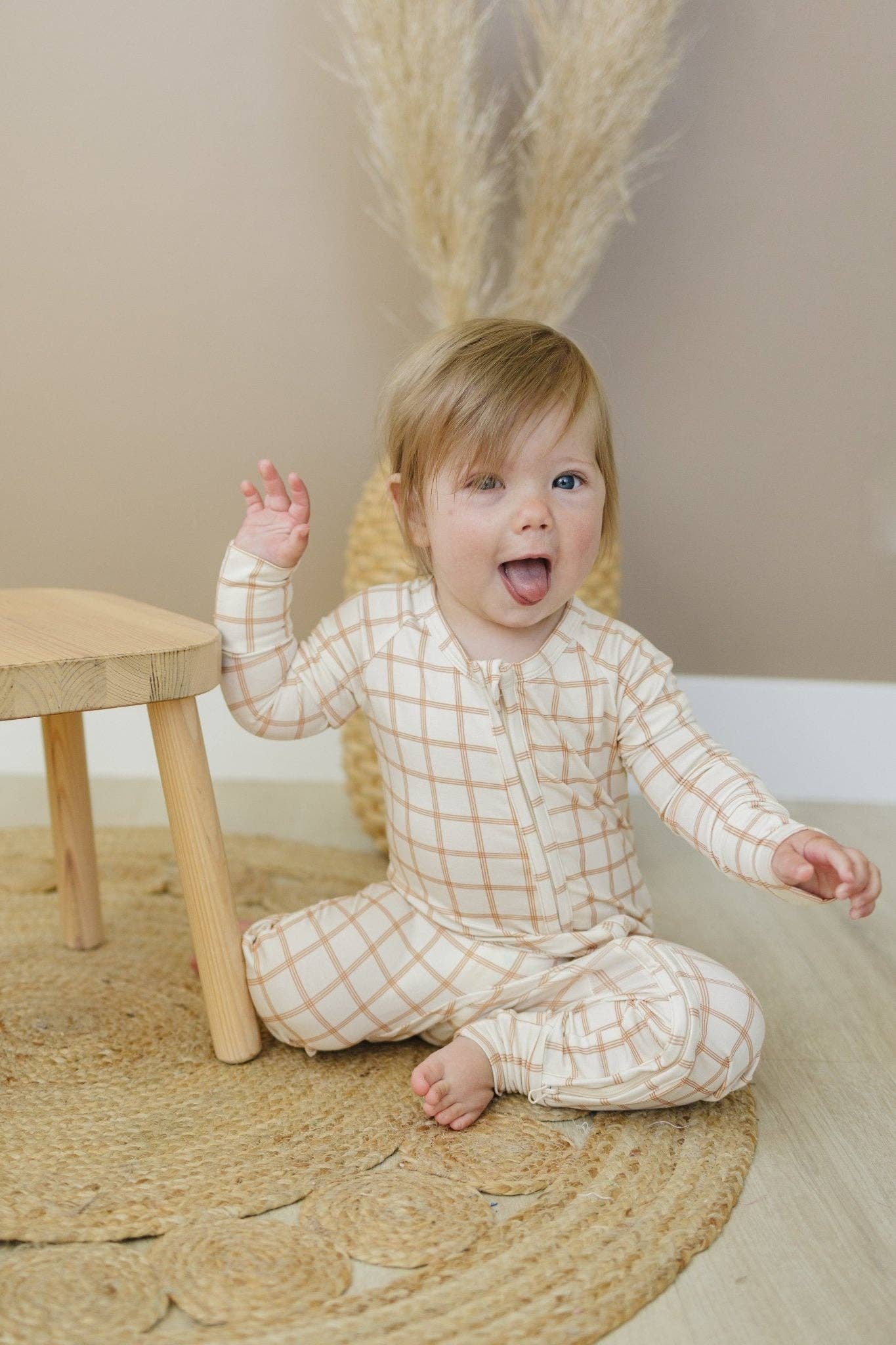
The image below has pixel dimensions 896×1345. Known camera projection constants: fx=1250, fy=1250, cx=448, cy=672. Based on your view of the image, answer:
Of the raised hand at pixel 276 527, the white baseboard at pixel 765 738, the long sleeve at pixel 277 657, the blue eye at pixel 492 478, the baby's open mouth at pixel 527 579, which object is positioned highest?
the blue eye at pixel 492 478

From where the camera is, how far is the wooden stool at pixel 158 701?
0.83m

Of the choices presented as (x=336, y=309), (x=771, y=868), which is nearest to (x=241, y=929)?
(x=771, y=868)

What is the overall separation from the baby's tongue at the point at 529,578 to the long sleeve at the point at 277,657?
0.48 ft

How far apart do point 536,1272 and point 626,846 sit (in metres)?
0.37

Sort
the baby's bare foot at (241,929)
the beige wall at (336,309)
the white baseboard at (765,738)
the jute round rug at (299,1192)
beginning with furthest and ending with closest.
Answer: the white baseboard at (765,738) → the beige wall at (336,309) → the baby's bare foot at (241,929) → the jute round rug at (299,1192)

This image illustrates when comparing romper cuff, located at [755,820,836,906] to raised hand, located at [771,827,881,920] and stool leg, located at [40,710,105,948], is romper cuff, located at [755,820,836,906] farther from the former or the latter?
stool leg, located at [40,710,105,948]

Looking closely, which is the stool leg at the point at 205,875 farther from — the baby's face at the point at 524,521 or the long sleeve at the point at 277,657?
the baby's face at the point at 524,521

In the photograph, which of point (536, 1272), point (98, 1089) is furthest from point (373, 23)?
point (536, 1272)

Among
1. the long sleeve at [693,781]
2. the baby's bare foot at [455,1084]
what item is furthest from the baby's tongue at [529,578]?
the baby's bare foot at [455,1084]

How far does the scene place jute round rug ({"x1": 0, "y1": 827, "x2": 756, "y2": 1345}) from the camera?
697mm

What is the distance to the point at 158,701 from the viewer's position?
883 millimetres

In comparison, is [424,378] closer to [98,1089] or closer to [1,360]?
[98,1089]

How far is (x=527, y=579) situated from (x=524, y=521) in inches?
2.0

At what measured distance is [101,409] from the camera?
1.58 meters
